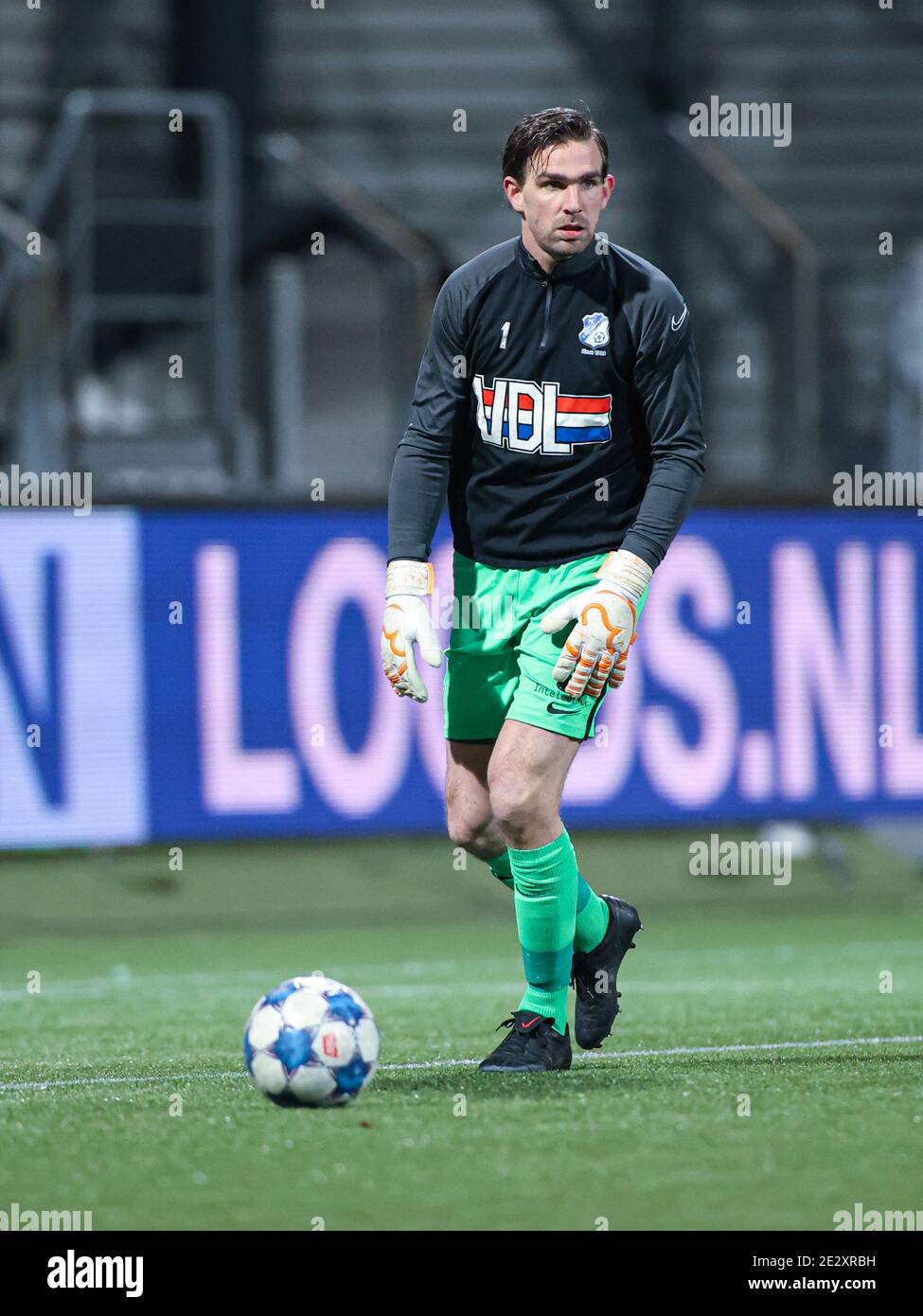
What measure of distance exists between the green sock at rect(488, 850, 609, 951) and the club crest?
53.1 inches

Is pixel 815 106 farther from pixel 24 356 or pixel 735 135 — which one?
pixel 24 356

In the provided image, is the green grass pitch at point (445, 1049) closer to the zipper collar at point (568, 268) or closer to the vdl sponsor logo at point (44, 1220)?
the vdl sponsor logo at point (44, 1220)

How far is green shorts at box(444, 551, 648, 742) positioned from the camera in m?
5.27

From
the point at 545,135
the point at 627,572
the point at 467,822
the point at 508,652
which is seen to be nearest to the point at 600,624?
the point at 627,572

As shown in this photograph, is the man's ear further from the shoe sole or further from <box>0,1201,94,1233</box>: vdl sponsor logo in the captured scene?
<box>0,1201,94,1233</box>: vdl sponsor logo

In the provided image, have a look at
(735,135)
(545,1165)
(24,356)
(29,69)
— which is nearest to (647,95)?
(735,135)

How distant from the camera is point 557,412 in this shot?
536 cm

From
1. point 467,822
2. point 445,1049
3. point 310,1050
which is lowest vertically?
point 445,1049

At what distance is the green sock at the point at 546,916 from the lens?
5297mm

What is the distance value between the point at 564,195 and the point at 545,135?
15 cm

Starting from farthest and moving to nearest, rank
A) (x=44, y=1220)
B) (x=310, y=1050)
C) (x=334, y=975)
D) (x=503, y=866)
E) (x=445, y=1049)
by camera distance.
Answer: (x=334, y=975) → (x=445, y=1049) → (x=503, y=866) → (x=310, y=1050) → (x=44, y=1220)

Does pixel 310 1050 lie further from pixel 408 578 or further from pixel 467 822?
pixel 408 578

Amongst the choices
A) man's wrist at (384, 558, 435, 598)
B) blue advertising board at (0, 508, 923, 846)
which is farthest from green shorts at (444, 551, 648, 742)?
blue advertising board at (0, 508, 923, 846)
